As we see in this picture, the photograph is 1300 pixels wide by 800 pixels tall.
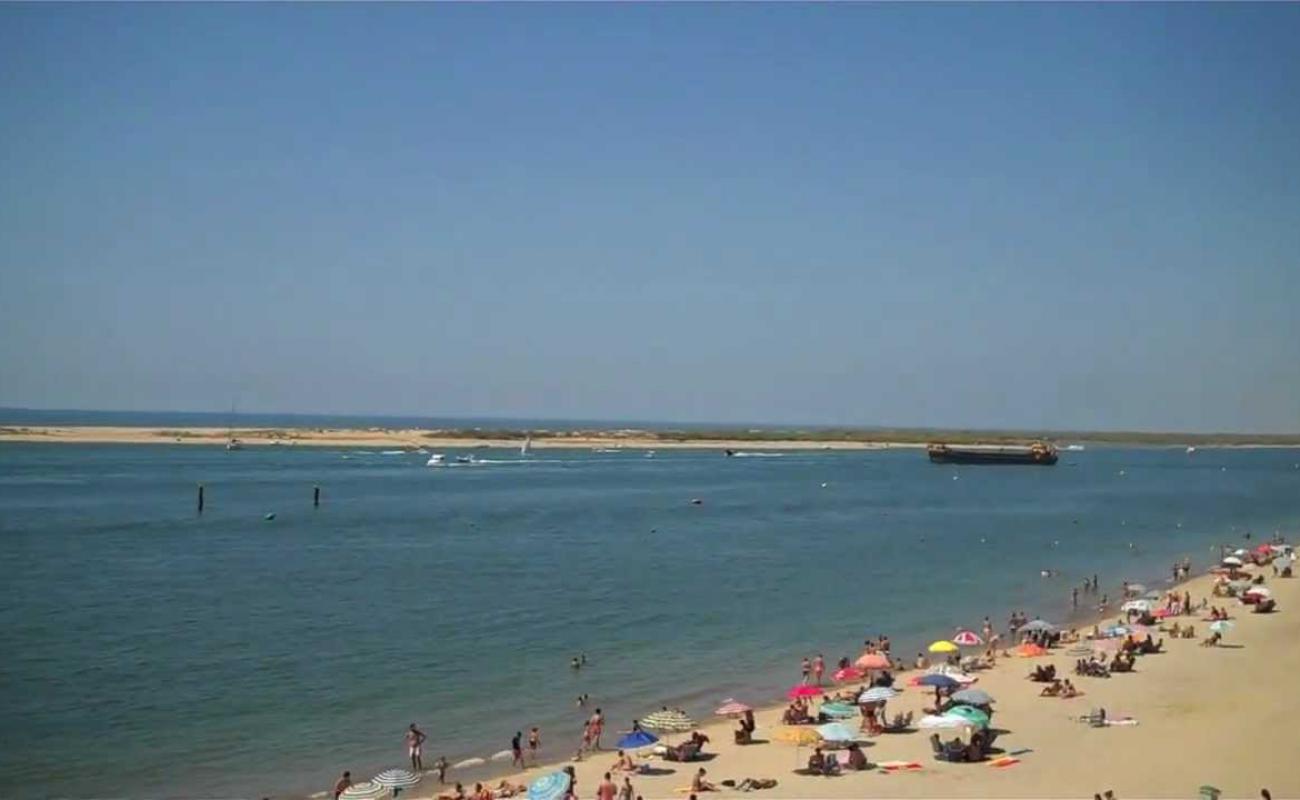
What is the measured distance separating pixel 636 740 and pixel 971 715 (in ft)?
24.5

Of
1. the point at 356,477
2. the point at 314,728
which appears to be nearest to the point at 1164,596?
the point at 314,728

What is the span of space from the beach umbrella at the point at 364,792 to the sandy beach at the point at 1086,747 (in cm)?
169

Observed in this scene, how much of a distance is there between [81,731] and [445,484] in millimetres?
79831

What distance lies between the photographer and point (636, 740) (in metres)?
25.1

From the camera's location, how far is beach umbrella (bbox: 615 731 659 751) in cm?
2495

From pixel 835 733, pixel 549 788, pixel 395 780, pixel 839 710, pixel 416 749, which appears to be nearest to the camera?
pixel 549 788

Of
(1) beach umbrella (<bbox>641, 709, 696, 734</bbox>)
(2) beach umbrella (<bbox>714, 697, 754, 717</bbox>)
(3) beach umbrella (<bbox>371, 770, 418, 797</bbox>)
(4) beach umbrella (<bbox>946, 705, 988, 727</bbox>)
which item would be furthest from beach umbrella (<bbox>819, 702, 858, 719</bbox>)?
(3) beach umbrella (<bbox>371, 770, 418, 797</bbox>)

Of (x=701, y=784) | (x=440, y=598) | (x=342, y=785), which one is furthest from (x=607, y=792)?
(x=440, y=598)

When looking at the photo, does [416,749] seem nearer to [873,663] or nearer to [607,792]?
[607,792]

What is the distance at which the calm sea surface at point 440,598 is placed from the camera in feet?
90.7

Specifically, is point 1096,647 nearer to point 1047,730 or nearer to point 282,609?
point 1047,730

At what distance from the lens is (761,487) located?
112688 mm

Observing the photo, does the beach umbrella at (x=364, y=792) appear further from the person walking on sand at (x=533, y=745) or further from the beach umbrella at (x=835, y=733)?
the beach umbrella at (x=835, y=733)

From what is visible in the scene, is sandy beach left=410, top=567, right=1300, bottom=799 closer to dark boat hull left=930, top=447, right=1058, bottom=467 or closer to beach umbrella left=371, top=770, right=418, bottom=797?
beach umbrella left=371, top=770, right=418, bottom=797
